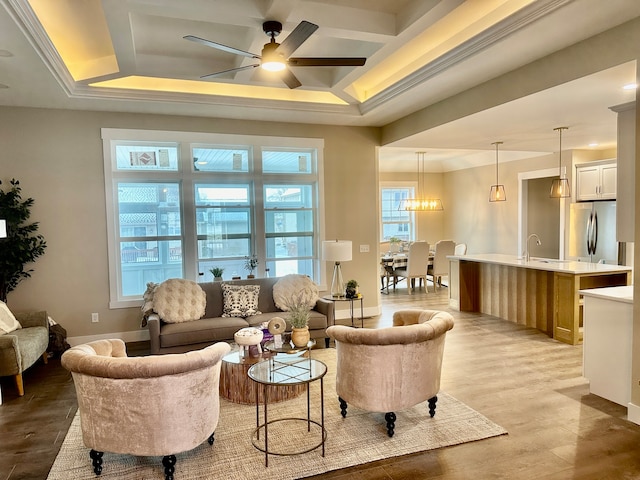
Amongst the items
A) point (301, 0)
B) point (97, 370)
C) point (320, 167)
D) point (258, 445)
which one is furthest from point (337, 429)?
point (320, 167)

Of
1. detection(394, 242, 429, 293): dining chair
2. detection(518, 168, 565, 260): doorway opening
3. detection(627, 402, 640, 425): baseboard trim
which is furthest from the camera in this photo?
detection(518, 168, 565, 260): doorway opening

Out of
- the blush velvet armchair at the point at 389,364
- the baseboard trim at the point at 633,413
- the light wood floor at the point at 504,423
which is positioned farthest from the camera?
the baseboard trim at the point at 633,413

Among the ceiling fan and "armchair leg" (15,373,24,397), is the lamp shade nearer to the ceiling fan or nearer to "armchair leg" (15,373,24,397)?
the ceiling fan

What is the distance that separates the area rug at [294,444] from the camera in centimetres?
262

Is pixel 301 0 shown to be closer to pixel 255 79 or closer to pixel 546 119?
pixel 255 79

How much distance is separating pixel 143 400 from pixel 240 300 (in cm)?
268

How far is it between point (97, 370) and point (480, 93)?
421 cm

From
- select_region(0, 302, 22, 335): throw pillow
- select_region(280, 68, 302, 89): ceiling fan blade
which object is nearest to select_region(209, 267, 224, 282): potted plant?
select_region(0, 302, 22, 335): throw pillow

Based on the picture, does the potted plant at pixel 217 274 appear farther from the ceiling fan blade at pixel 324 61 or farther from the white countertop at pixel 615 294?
the white countertop at pixel 615 294

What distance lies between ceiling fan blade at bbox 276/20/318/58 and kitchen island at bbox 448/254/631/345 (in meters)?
3.78

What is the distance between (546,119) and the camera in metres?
4.92

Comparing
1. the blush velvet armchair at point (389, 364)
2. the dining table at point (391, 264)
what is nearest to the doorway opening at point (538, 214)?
the dining table at point (391, 264)

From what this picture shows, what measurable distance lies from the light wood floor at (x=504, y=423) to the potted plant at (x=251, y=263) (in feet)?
5.64

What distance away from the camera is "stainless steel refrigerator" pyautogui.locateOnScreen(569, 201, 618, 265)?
22.2ft
